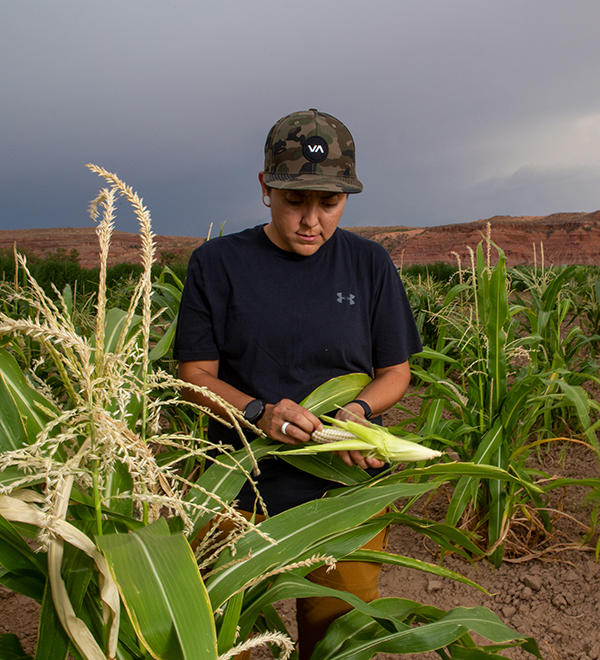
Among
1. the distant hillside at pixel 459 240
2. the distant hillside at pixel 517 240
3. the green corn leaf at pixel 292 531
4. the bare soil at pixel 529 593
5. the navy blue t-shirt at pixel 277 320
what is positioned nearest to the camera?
the green corn leaf at pixel 292 531

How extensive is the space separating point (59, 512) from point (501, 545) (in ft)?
6.92

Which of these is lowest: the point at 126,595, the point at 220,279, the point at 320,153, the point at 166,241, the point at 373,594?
the point at 373,594

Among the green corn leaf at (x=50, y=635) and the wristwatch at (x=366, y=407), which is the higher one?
the wristwatch at (x=366, y=407)

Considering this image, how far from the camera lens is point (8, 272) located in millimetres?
12273

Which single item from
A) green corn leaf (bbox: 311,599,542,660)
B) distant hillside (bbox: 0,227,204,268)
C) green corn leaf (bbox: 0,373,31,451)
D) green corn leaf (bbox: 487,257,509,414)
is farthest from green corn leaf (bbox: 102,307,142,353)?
distant hillside (bbox: 0,227,204,268)

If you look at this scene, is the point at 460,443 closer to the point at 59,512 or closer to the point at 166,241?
the point at 59,512

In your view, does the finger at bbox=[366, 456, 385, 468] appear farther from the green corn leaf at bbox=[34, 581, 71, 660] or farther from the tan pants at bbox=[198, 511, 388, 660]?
the green corn leaf at bbox=[34, 581, 71, 660]

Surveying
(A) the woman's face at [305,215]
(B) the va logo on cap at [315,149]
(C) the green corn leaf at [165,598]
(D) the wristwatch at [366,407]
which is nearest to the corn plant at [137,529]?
(C) the green corn leaf at [165,598]

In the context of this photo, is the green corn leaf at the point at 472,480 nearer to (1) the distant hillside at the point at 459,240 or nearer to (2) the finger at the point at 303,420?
(2) the finger at the point at 303,420

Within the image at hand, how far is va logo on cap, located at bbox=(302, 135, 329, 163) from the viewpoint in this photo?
1290 millimetres

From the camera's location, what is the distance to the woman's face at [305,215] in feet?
4.32

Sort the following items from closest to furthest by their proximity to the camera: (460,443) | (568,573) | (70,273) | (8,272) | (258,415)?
(258,415) → (568,573) → (460,443) → (70,273) → (8,272)

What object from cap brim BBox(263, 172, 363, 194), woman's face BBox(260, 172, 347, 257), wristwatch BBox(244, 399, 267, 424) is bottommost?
wristwatch BBox(244, 399, 267, 424)

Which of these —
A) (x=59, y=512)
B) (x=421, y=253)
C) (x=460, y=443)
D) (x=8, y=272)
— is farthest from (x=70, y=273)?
(x=421, y=253)
